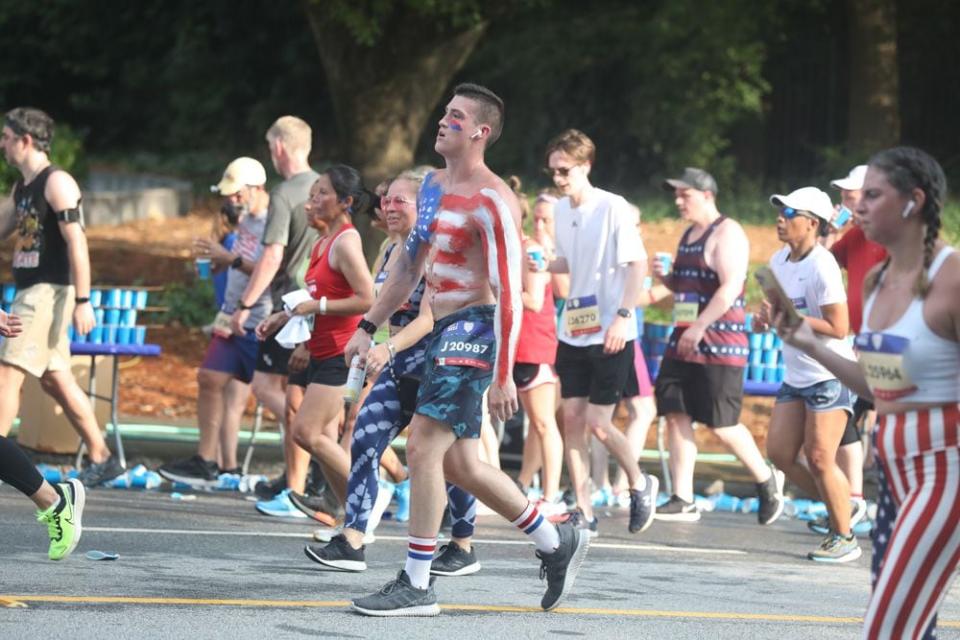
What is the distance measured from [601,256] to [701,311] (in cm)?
88

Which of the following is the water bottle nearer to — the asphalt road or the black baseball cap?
the asphalt road

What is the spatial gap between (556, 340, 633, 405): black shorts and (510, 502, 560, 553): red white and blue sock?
107 inches

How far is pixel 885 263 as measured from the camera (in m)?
5.28

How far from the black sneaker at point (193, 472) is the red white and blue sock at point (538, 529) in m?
4.25

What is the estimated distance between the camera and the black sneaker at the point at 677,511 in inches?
406

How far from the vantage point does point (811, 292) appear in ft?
28.9

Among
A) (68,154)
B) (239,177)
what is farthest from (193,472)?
(68,154)

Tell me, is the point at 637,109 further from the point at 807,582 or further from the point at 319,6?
the point at 807,582

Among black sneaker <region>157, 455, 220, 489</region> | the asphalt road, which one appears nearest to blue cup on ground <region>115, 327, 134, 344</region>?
black sneaker <region>157, 455, 220, 489</region>

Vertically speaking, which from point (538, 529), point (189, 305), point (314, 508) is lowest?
point (314, 508)

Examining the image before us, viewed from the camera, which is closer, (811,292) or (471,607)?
(471,607)

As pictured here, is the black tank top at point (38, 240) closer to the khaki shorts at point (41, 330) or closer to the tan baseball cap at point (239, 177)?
the khaki shorts at point (41, 330)

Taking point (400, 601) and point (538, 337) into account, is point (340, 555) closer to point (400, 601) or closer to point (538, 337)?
point (400, 601)

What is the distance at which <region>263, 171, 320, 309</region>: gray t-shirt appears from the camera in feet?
33.1
